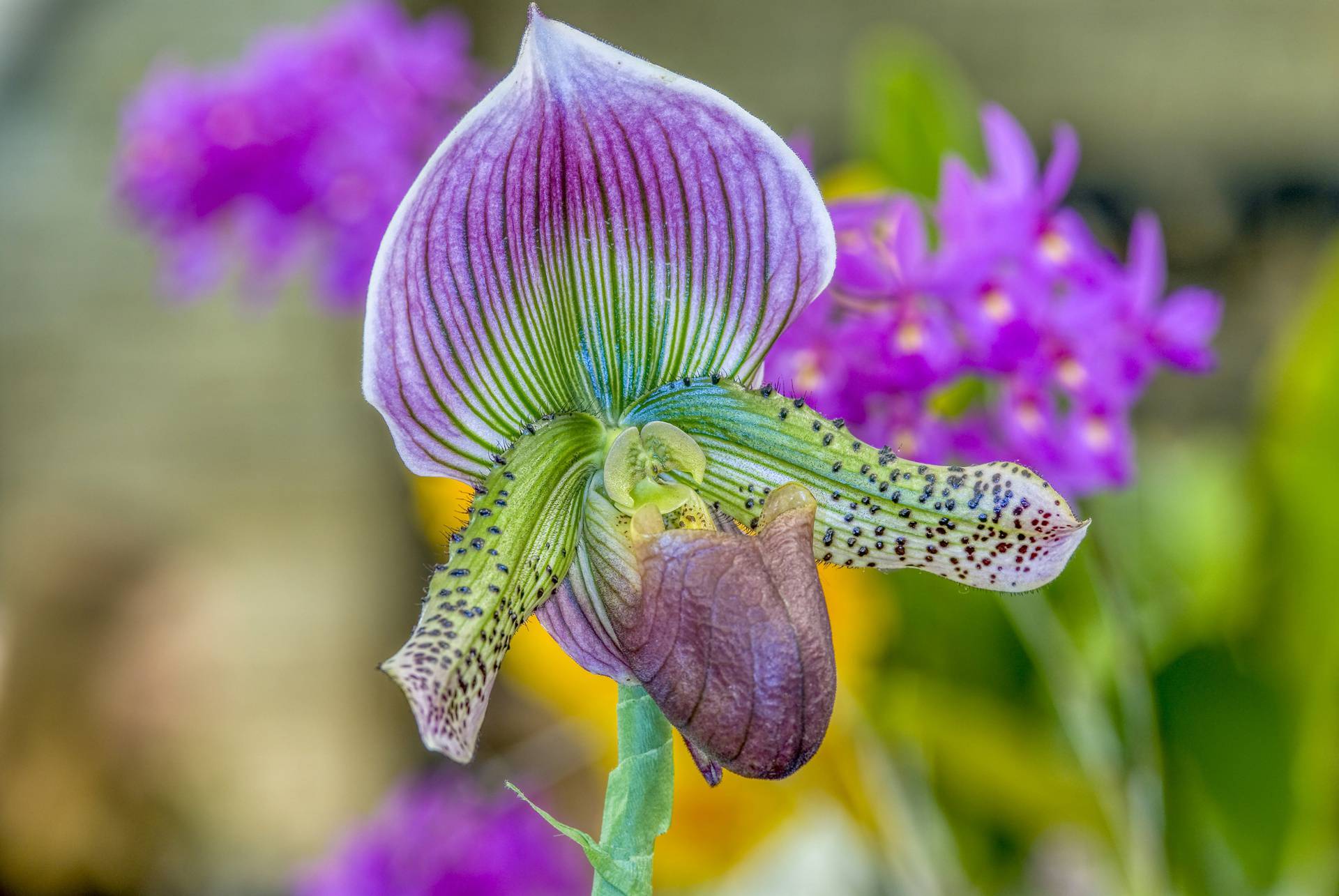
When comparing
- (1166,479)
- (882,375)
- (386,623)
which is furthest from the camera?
(386,623)

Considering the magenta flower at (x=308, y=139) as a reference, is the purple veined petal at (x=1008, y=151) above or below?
above

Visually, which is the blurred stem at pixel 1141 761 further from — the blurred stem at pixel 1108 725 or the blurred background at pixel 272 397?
the blurred background at pixel 272 397

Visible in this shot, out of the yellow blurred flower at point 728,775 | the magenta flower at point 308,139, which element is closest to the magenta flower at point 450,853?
the yellow blurred flower at point 728,775

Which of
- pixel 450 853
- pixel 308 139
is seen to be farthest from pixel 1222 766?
pixel 308 139

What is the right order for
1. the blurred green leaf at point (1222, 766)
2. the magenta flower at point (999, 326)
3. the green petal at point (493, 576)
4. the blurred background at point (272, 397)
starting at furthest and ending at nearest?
the blurred background at point (272, 397) → the blurred green leaf at point (1222, 766) → the magenta flower at point (999, 326) → the green petal at point (493, 576)

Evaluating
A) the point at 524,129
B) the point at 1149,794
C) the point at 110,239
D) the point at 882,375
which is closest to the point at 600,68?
the point at 524,129

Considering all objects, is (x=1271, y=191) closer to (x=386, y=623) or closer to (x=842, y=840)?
(x=842, y=840)

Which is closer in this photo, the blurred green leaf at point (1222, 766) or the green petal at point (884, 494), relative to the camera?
the green petal at point (884, 494)
